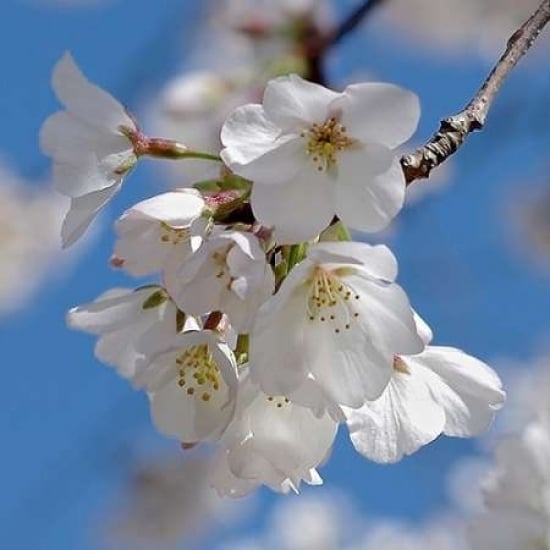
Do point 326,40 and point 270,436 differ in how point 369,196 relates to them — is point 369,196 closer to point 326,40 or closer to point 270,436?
point 270,436

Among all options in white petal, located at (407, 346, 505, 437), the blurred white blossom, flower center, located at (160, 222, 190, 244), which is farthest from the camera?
the blurred white blossom

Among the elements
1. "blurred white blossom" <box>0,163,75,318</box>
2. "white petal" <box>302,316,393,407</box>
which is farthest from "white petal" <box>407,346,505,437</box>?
"blurred white blossom" <box>0,163,75,318</box>

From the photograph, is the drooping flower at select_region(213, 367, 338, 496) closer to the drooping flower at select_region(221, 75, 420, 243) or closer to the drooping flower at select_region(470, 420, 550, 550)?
the drooping flower at select_region(221, 75, 420, 243)

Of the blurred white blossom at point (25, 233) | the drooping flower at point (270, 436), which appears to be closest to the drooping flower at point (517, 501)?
the drooping flower at point (270, 436)

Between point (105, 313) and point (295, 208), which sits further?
point (105, 313)

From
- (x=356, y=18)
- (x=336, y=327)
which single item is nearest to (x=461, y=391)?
(x=336, y=327)

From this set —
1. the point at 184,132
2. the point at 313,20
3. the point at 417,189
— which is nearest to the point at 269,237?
the point at 313,20
